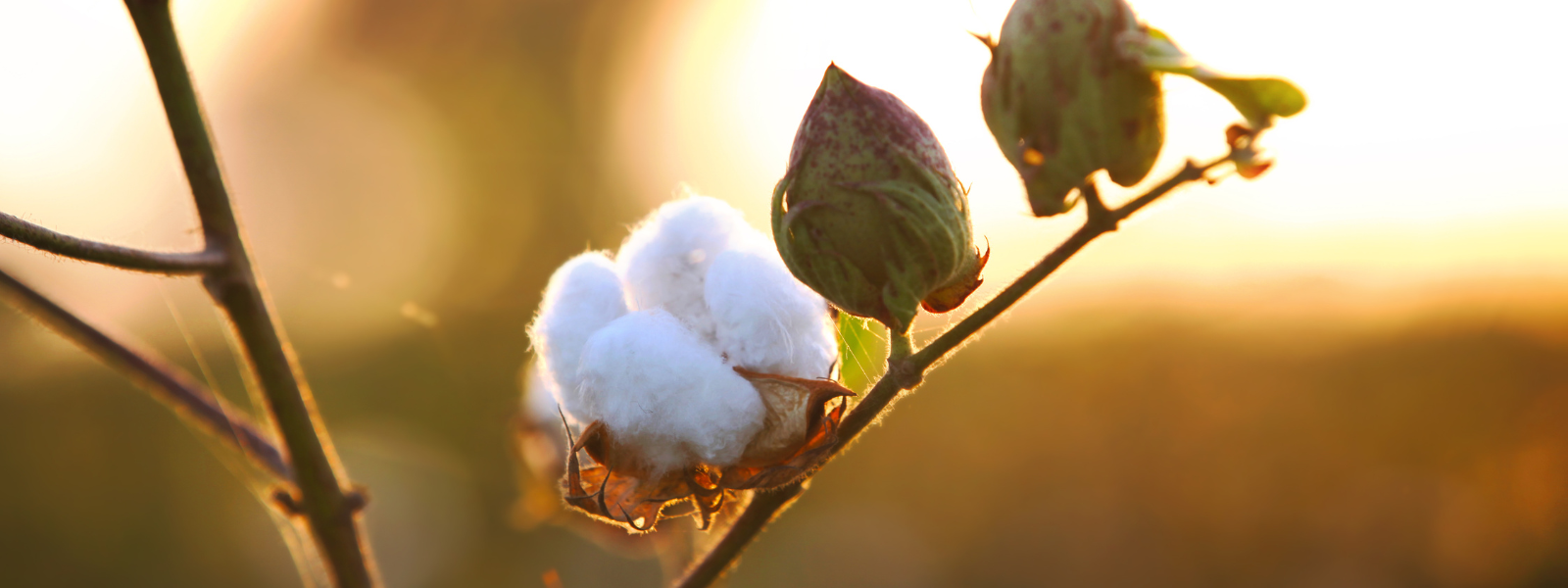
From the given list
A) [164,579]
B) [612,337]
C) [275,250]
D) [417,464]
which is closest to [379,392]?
[417,464]

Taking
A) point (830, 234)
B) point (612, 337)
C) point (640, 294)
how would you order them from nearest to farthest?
point (830, 234), point (612, 337), point (640, 294)

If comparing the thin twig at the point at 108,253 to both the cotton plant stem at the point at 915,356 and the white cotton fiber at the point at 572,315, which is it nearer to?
the white cotton fiber at the point at 572,315

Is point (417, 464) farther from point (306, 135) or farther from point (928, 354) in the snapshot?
point (928, 354)

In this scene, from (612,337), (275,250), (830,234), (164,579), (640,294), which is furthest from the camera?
(164,579)

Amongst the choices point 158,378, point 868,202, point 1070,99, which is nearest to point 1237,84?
point 1070,99

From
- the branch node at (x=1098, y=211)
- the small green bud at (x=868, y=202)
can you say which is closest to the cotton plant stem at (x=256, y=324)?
the small green bud at (x=868, y=202)

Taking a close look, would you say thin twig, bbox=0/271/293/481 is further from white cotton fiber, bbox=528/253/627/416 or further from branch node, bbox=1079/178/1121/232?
branch node, bbox=1079/178/1121/232

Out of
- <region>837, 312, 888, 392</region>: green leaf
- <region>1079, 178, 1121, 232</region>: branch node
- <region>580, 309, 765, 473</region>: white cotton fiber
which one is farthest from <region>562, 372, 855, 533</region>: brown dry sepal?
<region>1079, 178, 1121, 232</region>: branch node
